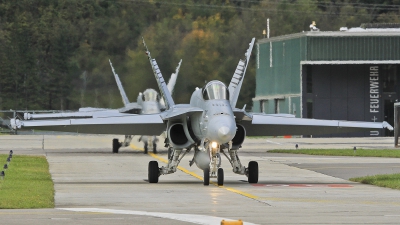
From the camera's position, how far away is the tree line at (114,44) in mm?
45938

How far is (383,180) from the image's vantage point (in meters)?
21.3

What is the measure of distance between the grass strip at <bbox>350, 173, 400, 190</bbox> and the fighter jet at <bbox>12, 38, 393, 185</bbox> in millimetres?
1232

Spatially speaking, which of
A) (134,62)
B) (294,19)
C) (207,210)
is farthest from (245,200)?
(294,19)

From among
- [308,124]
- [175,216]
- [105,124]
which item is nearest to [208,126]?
[105,124]

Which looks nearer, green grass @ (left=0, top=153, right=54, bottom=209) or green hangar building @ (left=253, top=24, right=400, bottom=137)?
green grass @ (left=0, top=153, right=54, bottom=209)

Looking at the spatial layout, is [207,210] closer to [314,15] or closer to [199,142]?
[199,142]

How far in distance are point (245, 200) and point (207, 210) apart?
1.96 metres

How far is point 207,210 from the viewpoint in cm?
1459

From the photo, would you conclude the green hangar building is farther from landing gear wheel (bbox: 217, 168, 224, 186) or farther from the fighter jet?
landing gear wheel (bbox: 217, 168, 224, 186)

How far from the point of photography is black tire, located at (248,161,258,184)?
20953 mm

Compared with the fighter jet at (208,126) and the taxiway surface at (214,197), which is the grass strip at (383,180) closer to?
the taxiway surface at (214,197)

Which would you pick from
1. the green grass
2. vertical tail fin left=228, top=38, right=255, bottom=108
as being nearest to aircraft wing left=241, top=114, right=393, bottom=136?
vertical tail fin left=228, top=38, right=255, bottom=108

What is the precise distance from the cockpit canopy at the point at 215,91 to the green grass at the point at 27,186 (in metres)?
3.87

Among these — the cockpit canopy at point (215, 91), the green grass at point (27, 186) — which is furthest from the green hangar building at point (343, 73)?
the cockpit canopy at point (215, 91)
